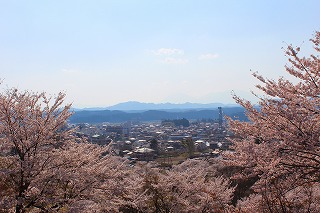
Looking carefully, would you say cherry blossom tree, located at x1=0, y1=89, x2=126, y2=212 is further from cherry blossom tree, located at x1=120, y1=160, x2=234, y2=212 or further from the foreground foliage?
cherry blossom tree, located at x1=120, y1=160, x2=234, y2=212

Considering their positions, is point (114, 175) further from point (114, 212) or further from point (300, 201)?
point (300, 201)

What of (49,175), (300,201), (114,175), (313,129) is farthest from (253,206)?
(49,175)

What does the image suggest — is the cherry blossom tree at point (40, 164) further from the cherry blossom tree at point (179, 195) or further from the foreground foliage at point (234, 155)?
the cherry blossom tree at point (179, 195)

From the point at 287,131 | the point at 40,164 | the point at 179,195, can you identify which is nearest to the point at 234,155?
the point at 287,131

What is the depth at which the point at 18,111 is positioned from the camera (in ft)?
22.0

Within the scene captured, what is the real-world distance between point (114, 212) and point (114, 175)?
8.91 ft

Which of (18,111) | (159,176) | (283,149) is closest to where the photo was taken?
(283,149)

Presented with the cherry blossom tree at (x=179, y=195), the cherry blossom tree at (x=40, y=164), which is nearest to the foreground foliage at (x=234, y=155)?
the cherry blossom tree at (x=40, y=164)

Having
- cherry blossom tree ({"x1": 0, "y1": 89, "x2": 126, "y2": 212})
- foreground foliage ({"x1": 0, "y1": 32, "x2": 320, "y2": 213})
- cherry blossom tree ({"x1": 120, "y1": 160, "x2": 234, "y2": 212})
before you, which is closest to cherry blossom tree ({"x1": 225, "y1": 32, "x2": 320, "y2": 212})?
foreground foliage ({"x1": 0, "y1": 32, "x2": 320, "y2": 213})

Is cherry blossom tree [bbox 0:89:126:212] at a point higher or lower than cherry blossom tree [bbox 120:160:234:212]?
higher

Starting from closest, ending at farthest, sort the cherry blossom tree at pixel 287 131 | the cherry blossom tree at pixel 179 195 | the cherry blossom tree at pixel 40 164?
1. the cherry blossom tree at pixel 287 131
2. the cherry blossom tree at pixel 40 164
3. the cherry blossom tree at pixel 179 195

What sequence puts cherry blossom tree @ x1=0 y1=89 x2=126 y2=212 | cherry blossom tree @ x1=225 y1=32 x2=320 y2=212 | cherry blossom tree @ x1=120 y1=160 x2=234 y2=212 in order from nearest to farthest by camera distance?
cherry blossom tree @ x1=225 y1=32 x2=320 y2=212
cherry blossom tree @ x1=0 y1=89 x2=126 y2=212
cherry blossom tree @ x1=120 y1=160 x2=234 y2=212

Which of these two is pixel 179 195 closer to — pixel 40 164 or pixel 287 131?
pixel 40 164

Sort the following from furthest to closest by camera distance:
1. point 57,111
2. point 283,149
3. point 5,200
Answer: point 57,111, point 5,200, point 283,149
